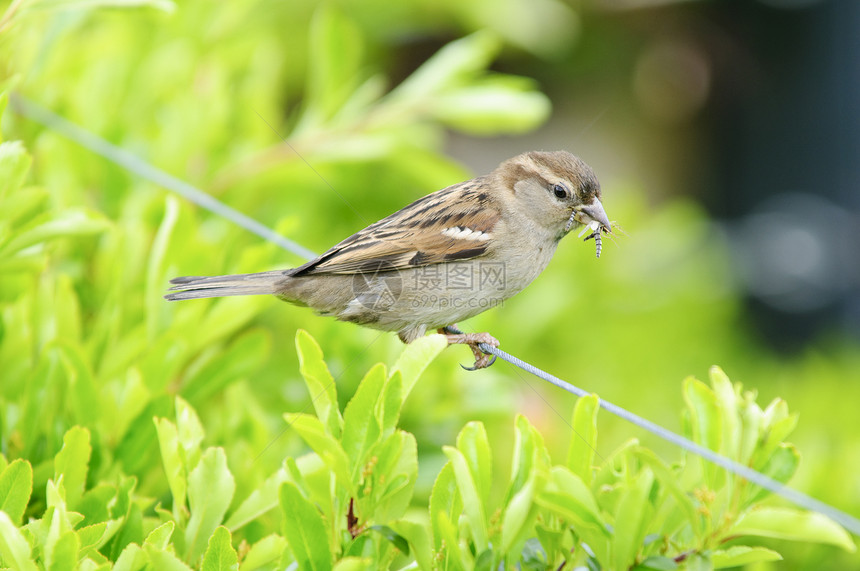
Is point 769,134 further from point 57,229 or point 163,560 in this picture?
point 163,560

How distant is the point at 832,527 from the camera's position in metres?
1.17

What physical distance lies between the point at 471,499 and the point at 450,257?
70cm

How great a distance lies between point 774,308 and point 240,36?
13.9ft

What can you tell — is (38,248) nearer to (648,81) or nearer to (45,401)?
(45,401)

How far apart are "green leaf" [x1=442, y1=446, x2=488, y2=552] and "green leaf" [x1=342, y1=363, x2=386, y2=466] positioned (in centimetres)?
13

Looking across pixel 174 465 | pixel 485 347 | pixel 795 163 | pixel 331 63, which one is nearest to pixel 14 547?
pixel 174 465

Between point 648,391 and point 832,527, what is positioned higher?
point 832,527

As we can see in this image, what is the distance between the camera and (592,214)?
1627mm

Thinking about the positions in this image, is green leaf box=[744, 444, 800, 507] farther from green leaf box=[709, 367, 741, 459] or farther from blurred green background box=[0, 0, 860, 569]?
blurred green background box=[0, 0, 860, 569]

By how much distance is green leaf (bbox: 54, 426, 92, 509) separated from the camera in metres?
1.40

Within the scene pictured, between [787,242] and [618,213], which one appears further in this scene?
[787,242]

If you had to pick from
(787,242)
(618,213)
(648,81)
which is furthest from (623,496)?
(648,81)

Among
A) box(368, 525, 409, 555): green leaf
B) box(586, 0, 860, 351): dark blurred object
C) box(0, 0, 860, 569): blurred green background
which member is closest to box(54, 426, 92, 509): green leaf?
box(0, 0, 860, 569): blurred green background

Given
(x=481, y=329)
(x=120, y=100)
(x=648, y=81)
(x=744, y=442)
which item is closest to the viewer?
(x=744, y=442)
